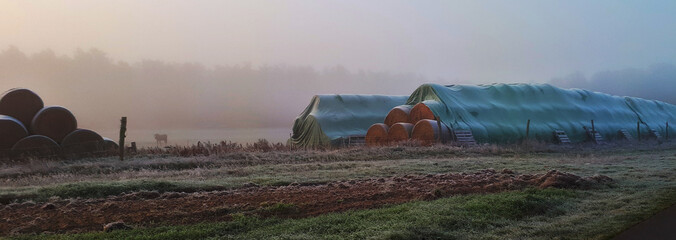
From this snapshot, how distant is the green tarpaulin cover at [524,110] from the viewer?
32.2 m

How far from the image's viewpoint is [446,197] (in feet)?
30.6

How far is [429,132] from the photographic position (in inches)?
1095

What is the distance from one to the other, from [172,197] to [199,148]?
11729mm

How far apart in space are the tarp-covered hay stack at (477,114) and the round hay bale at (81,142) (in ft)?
45.4

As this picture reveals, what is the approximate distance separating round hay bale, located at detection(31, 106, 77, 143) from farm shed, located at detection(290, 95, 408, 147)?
16.0 m

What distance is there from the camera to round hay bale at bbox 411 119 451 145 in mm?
27594

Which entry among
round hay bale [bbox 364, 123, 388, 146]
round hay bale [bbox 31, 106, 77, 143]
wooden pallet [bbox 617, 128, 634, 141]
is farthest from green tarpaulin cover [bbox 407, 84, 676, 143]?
round hay bale [bbox 31, 106, 77, 143]

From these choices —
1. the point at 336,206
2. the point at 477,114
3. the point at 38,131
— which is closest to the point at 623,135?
the point at 477,114

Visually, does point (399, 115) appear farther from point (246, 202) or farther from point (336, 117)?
point (246, 202)

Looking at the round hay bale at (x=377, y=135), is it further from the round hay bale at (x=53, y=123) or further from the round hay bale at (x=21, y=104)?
the round hay bale at (x=21, y=104)

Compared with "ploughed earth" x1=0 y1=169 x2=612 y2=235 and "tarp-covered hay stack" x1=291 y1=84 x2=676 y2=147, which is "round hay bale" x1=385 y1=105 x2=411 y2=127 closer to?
"tarp-covered hay stack" x1=291 y1=84 x2=676 y2=147

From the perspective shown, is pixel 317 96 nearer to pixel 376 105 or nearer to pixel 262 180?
pixel 376 105

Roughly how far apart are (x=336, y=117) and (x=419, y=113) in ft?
22.1

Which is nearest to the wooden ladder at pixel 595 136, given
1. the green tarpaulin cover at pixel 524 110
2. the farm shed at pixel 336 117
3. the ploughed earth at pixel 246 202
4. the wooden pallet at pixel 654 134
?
the green tarpaulin cover at pixel 524 110
